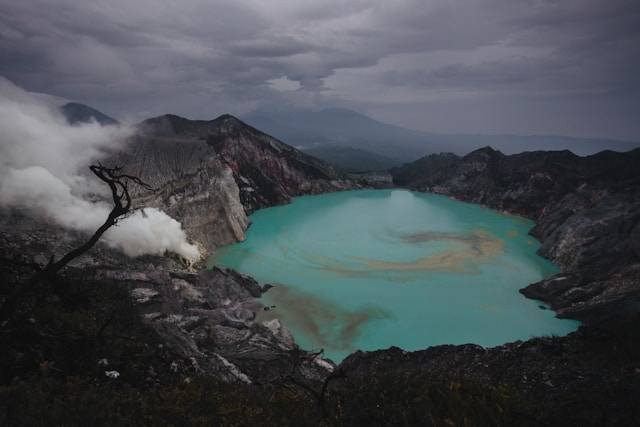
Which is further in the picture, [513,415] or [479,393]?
[479,393]

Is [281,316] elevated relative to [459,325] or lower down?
lower down

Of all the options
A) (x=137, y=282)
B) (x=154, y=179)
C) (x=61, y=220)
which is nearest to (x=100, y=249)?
(x=61, y=220)

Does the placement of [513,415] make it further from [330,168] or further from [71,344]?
[330,168]

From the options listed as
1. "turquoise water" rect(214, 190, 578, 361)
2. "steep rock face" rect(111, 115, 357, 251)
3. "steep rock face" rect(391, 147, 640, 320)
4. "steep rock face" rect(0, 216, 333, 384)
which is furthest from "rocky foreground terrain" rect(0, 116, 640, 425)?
"turquoise water" rect(214, 190, 578, 361)

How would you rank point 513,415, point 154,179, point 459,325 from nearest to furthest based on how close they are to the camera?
point 513,415 < point 459,325 < point 154,179

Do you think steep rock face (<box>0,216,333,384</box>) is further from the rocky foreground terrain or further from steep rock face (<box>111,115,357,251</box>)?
steep rock face (<box>111,115,357,251</box>)

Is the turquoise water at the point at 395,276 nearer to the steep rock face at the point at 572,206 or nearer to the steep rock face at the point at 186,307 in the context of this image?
the steep rock face at the point at 572,206
